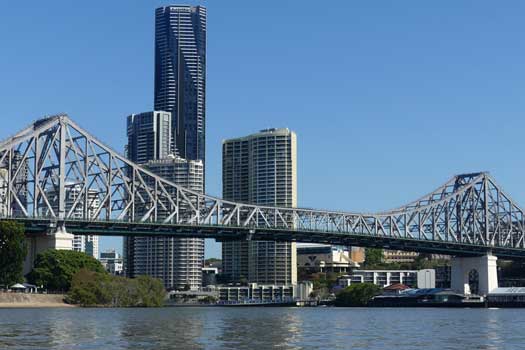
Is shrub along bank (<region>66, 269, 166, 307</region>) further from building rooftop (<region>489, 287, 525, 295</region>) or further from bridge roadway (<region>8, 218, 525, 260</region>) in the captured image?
building rooftop (<region>489, 287, 525, 295</region>)

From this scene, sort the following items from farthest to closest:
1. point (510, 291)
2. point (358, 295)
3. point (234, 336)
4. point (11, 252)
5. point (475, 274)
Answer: point (358, 295) < point (475, 274) < point (510, 291) < point (11, 252) < point (234, 336)

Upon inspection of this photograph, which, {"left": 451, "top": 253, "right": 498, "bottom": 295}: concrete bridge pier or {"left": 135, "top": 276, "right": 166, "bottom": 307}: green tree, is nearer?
{"left": 135, "top": 276, "right": 166, "bottom": 307}: green tree

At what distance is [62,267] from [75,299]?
5.69m

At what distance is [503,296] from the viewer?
167m

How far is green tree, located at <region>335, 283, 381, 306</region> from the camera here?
597ft

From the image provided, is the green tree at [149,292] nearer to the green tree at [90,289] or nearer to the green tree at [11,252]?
the green tree at [90,289]

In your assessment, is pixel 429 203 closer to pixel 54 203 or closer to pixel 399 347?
pixel 54 203

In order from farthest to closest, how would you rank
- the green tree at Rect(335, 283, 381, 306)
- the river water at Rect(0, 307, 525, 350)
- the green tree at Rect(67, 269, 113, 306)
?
the green tree at Rect(335, 283, 381, 306) < the green tree at Rect(67, 269, 113, 306) < the river water at Rect(0, 307, 525, 350)

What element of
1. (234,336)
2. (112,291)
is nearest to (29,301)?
(112,291)

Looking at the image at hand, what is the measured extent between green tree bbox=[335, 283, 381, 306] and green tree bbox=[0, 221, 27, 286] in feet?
257

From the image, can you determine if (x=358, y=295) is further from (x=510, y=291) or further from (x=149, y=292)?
(x=149, y=292)

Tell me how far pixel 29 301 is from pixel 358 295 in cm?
8456

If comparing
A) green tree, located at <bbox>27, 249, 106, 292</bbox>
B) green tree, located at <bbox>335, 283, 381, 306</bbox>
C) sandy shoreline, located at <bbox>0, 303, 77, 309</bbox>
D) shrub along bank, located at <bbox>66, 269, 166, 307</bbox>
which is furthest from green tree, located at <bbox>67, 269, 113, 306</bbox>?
green tree, located at <bbox>335, 283, 381, 306</bbox>

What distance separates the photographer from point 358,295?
603 feet
